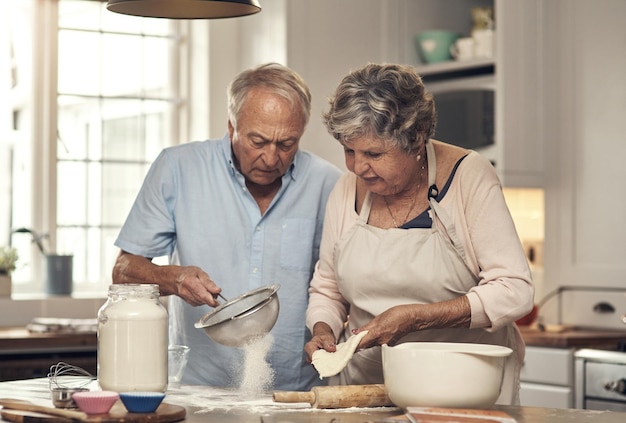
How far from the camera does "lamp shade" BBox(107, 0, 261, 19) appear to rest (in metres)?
2.33

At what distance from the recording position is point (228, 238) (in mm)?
2633

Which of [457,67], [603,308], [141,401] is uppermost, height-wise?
[457,67]

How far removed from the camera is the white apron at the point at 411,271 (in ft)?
7.44

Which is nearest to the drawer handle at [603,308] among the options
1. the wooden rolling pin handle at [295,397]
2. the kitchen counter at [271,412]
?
the kitchen counter at [271,412]

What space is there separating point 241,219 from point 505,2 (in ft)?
→ 6.95

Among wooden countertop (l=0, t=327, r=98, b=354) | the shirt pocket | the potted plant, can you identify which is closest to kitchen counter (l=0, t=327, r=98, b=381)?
wooden countertop (l=0, t=327, r=98, b=354)

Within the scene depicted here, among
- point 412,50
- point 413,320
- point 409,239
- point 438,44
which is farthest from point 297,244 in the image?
point 412,50

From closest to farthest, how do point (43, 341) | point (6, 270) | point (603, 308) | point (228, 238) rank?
1. point (228, 238)
2. point (43, 341)
3. point (603, 308)
4. point (6, 270)

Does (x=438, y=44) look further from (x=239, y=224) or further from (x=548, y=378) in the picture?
(x=239, y=224)

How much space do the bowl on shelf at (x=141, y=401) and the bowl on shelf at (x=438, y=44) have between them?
3.17m

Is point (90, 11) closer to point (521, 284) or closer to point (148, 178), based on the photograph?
point (148, 178)

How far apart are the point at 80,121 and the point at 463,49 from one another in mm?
1814

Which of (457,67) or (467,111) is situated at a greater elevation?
(457,67)

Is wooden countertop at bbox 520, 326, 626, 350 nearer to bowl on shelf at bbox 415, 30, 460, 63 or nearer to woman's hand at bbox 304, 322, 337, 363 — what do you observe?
bowl on shelf at bbox 415, 30, 460, 63
